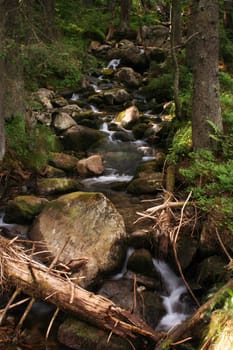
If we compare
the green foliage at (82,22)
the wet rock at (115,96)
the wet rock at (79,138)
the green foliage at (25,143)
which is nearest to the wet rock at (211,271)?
the green foliage at (25,143)

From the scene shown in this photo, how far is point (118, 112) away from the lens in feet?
51.2

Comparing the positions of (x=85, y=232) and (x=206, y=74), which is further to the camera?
(x=206, y=74)

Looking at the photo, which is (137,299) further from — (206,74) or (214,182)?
(206,74)

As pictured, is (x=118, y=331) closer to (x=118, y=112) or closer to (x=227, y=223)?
(x=227, y=223)

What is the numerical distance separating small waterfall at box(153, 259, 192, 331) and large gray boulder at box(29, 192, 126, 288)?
801mm

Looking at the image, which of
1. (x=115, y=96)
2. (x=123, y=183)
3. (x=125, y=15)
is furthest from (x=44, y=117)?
(x=125, y=15)

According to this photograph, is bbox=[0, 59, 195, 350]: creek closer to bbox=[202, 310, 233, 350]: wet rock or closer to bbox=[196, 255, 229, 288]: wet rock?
bbox=[196, 255, 229, 288]: wet rock

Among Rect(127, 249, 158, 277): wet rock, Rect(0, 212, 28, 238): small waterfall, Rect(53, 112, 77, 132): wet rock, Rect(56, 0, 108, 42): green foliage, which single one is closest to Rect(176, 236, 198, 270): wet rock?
Rect(127, 249, 158, 277): wet rock

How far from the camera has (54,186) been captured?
31.1 feet

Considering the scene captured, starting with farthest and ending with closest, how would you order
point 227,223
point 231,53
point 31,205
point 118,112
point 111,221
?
point 118,112, point 231,53, point 31,205, point 111,221, point 227,223

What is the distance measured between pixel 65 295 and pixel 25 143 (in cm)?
537

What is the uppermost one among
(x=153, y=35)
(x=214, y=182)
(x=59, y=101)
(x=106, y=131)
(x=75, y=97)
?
(x=153, y=35)

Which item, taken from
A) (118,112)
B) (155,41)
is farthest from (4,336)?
(155,41)

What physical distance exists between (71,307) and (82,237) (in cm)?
161
